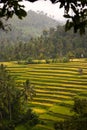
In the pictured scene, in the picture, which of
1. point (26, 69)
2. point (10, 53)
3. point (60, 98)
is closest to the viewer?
point (60, 98)

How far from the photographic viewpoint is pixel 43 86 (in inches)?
2404

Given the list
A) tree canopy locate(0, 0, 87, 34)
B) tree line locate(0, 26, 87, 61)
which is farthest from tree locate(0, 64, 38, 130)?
tree line locate(0, 26, 87, 61)

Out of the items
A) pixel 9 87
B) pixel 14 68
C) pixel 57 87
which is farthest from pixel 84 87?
pixel 14 68

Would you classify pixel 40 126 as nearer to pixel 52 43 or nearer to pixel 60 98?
pixel 60 98

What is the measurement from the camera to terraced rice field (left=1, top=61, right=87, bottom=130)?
43.4 meters

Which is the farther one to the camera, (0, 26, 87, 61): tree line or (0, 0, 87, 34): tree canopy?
(0, 26, 87, 61): tree line

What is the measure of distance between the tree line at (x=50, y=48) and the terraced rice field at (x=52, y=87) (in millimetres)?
26381

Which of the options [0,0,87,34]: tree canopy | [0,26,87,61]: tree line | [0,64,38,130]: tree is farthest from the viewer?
[0,26,87,61]: tree line

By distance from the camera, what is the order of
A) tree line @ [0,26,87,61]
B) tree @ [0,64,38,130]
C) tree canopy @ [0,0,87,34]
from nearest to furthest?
tree canopy @ [0,0,87,34]
tree @ [0,64,38,130]
tree line @ [0,26,87,61]

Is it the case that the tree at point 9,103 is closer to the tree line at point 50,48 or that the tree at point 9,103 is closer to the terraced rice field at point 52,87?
the terraced rice field at point 52,87

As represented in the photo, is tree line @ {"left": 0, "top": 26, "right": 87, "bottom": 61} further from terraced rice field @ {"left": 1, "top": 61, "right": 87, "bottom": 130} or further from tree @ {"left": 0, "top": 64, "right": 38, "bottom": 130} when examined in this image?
tree @ {"left": 0, "top": 64, "right": 38, "bottom": 130}

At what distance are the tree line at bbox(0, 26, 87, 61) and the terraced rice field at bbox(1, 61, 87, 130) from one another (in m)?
26.4

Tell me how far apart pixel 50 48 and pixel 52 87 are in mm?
62632

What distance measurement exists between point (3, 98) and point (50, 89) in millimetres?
15640
